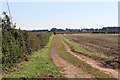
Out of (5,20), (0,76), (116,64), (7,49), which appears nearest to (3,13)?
(5,20)

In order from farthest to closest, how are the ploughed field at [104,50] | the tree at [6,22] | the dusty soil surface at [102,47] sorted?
the dusty soil surface at [102,47] < the ploughed field at [104,50] < the tree at [6,22]

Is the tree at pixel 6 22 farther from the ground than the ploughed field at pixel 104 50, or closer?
farther from the ground

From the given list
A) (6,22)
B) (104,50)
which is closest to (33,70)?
(6,22)

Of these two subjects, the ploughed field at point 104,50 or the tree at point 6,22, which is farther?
the ploughed field at point 104,50

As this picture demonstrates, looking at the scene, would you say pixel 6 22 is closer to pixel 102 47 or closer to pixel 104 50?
pixel 104 50

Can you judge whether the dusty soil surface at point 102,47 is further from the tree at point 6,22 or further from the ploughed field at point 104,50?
the tree at point 6,22

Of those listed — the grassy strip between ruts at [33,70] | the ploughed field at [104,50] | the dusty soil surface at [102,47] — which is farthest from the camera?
the dusty soil surface at [102,47]

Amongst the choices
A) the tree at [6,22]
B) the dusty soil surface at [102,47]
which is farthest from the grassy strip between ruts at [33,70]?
the dusty soil surface at [102,47]

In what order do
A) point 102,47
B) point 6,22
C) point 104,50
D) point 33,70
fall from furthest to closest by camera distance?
point 102,47 → point 104,50 → point 6,22 → point 33,70

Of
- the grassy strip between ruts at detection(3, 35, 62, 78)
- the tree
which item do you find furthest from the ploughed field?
the tree

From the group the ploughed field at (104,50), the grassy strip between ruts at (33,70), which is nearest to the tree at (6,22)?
the grassy strip between ruts at (33,70)

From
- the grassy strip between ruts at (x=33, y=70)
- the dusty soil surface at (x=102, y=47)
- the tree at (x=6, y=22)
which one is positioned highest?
the tree at (x=6, y=22)

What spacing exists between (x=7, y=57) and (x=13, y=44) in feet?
4.79

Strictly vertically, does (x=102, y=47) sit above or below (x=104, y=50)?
below
